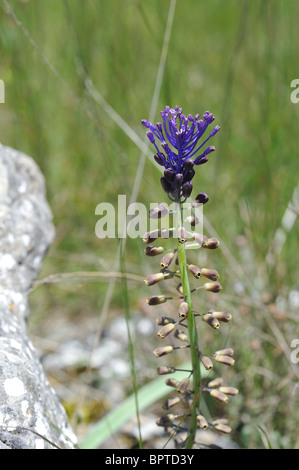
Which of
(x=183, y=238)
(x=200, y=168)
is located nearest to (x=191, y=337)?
(x=183, y=238)

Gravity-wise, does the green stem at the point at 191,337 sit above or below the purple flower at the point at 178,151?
below

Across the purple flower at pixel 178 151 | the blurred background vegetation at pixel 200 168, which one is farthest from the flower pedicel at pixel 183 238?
the blurred background vegetation at pixel 200 168

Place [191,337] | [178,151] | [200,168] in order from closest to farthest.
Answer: [178,151] → [191,337] → [200,168]

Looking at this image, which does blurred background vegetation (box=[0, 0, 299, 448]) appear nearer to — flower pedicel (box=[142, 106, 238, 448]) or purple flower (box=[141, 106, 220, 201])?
flower pedicel (box=[142, 106, 238, 448])

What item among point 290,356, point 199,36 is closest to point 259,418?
point 290,356

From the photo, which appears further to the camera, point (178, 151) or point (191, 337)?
point (191, 337)

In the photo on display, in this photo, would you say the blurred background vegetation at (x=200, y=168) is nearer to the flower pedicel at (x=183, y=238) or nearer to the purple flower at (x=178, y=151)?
the flower pedicel at (x=183, y=238)

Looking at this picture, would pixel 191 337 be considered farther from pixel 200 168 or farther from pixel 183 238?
pixel 200 168
